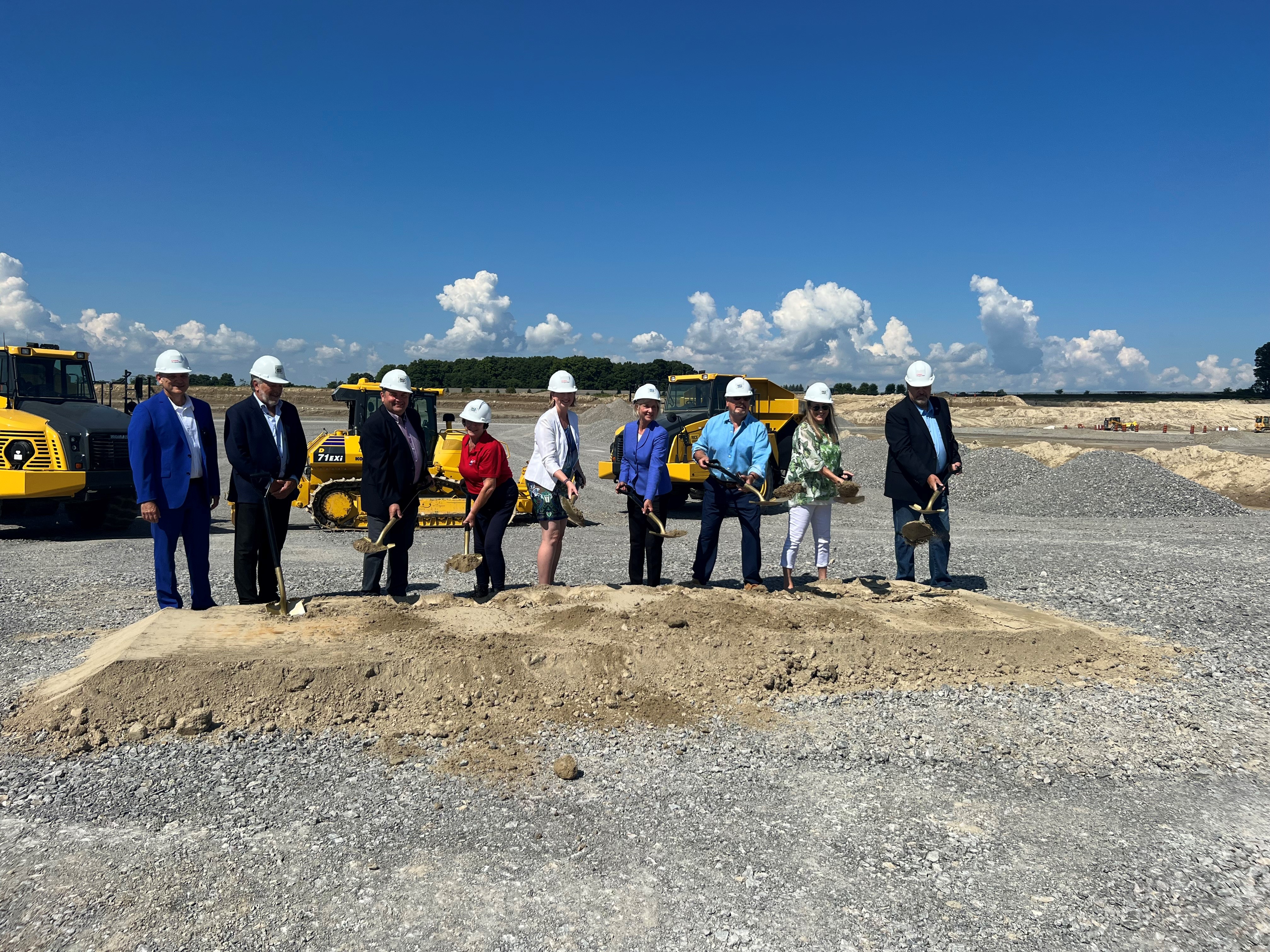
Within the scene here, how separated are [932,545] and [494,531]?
3677 millimetres

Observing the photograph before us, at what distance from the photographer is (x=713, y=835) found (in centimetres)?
323

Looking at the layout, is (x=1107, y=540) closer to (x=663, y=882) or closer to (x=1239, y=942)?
(x=1239, y=942)

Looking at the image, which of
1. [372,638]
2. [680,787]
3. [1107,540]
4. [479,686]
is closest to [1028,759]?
[680,787]

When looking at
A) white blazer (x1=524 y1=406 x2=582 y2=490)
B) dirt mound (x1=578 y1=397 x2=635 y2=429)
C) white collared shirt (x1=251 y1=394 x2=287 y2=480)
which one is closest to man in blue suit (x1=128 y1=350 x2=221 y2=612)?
white collared shirt (x1=251 y1=394 x2=287 y2=480)

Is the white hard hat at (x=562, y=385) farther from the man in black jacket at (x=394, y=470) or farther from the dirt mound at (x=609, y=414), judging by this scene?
the dirt mound at (x=609, y=414)

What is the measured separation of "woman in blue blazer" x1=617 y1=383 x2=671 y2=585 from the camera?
6.36 m

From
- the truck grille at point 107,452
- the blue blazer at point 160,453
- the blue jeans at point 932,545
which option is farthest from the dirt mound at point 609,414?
the blue blazer at point 160,453

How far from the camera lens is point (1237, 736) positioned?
4238 mm

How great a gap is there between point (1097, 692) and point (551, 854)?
3.53 m

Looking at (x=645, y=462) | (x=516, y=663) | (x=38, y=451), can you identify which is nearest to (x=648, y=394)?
(x=645, y=462)

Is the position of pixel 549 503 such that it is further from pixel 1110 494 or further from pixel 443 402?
pixel 443 402

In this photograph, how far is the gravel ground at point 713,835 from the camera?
8.68 ft

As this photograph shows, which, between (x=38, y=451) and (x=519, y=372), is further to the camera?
(x=519, y=372)

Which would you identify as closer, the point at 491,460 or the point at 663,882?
the point at 663,882
